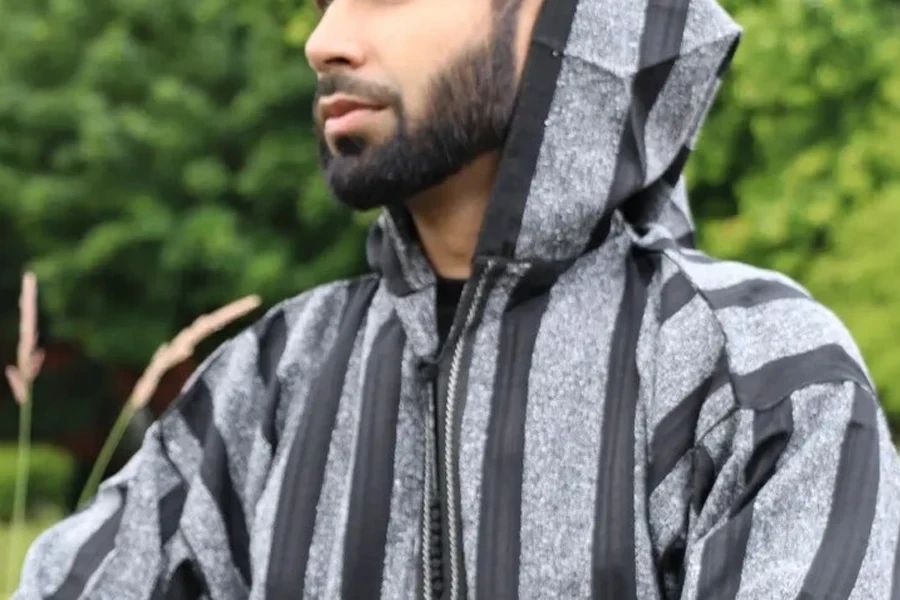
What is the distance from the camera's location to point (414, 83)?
1.98 m

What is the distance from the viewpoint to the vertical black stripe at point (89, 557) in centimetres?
207

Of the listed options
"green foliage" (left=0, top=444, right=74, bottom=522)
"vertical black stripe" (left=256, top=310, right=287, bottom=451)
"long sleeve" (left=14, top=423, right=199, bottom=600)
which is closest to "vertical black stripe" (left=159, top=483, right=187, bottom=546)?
"long sleeve" (left=14, top=423, right=199, bottom=600)

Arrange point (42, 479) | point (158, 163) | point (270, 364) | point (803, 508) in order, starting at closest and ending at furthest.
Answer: point (803, 508) < point (270, 364) < point (158, 163) < point (42, 479)

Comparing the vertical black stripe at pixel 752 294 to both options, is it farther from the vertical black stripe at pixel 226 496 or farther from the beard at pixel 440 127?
the vertical black stripe at pixel 226 496

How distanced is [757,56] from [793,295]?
7895 millimetres

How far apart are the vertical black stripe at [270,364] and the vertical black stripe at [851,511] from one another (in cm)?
68

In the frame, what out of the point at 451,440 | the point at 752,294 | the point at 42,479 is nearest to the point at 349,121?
the point at 451,440

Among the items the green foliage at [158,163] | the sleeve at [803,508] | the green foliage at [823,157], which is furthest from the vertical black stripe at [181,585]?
the green foliage at [158,163]

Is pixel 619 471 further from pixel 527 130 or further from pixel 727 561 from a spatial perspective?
pixel 527 130

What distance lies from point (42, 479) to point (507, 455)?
12.5 meters

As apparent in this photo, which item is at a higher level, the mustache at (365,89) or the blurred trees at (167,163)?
the blurred trees at (167,163)

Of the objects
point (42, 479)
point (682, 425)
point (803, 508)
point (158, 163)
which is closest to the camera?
point (803, 508)

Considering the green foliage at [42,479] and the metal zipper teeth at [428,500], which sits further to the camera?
the green foliage at [42,479]

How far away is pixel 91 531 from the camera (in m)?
2.11
